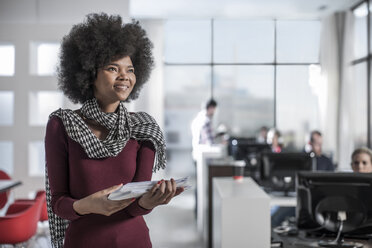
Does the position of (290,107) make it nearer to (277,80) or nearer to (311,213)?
(277,80)

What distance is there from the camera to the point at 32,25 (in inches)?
196

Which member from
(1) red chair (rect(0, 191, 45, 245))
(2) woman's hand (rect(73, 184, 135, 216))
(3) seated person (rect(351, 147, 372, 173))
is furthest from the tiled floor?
(2) woman's hand (rect(73, 184, 135, 216))

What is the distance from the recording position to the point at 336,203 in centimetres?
242

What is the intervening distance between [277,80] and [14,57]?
21.8 feet

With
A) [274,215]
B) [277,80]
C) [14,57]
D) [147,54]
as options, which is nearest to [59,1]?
[14,57]

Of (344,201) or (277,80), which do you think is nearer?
(344,201)

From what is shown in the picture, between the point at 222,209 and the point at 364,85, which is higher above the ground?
the point at 364,85

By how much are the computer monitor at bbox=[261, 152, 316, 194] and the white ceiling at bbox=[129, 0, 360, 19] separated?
514cm

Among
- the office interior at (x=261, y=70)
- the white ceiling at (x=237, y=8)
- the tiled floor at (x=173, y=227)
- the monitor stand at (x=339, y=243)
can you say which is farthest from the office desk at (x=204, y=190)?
the white ceiling at (x=237, y=8)

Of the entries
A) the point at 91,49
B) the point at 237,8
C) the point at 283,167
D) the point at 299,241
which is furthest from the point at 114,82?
the point at 237,8

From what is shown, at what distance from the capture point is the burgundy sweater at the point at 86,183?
130cm

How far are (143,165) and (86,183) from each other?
190mm

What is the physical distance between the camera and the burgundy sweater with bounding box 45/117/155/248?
1305mm

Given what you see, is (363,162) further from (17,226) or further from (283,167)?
(17,226)
